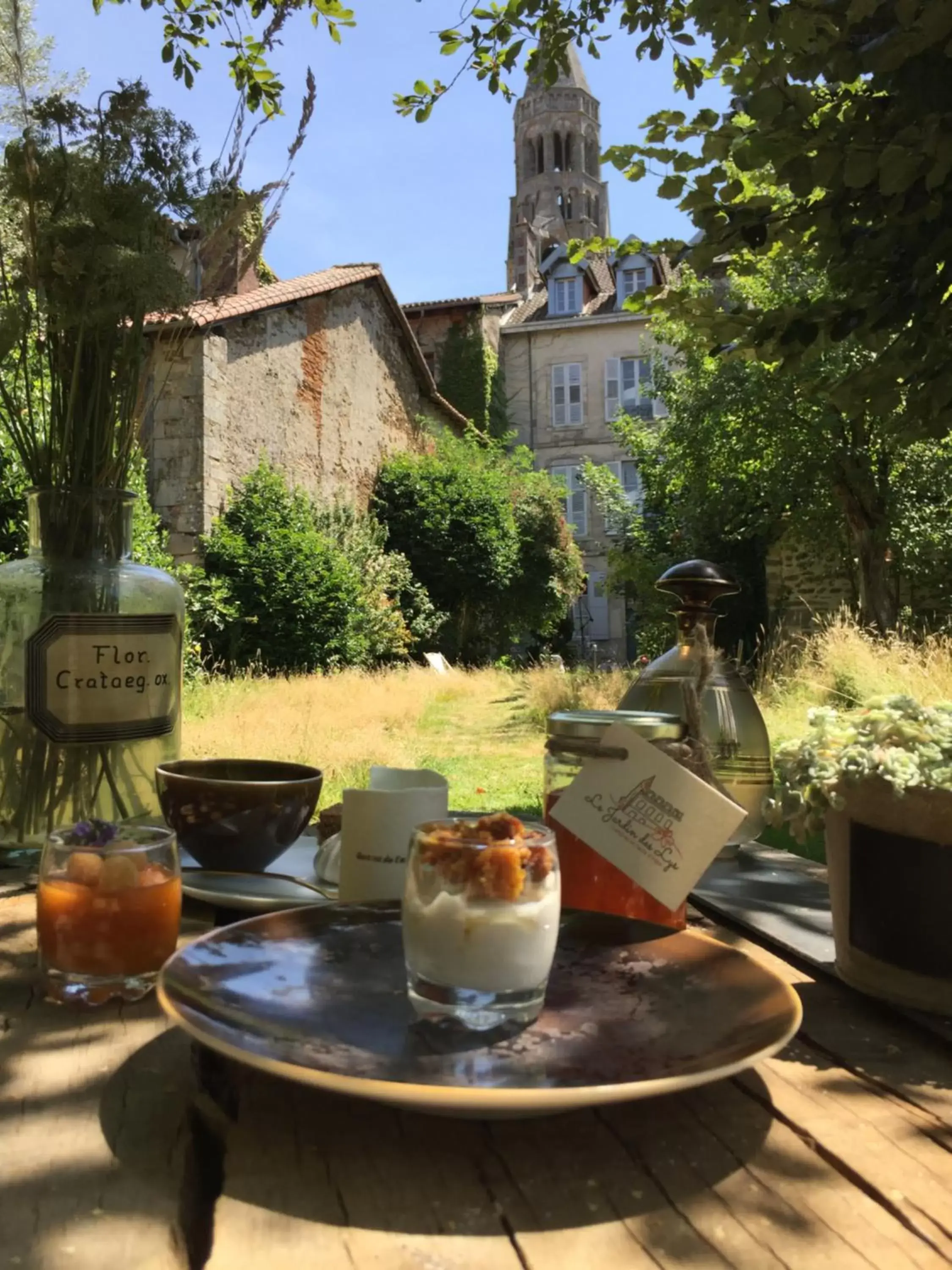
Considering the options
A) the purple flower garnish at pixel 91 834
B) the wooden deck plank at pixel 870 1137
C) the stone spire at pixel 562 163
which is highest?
the stone spire at pixel 562 163

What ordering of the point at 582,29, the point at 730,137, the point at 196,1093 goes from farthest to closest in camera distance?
the point at 582,29 < the point at 730,137 < the point at 196,1093

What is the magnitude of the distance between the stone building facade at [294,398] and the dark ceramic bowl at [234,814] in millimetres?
7555

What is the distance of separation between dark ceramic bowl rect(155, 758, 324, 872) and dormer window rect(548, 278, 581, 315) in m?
25.2

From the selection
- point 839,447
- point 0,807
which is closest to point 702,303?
point 0,807

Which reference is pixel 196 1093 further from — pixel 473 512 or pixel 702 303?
A: pixel 473 512

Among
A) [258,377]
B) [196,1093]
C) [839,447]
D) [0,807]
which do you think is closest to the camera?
[196,1093]

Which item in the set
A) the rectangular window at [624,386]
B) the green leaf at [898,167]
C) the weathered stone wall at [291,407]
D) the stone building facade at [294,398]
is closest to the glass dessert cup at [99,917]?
the green leaf at [898,167]

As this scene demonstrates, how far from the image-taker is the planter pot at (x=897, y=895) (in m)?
0.93

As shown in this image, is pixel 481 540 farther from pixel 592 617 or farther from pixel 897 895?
pixel 897 895

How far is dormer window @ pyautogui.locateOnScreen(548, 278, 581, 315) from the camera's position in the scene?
24.9 metres

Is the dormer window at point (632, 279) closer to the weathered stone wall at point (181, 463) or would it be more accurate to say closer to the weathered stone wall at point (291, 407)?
the weathered stone wall at point (291, 407)

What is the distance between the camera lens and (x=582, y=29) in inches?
143

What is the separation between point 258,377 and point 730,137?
10167 mm

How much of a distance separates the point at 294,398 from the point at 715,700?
12.2m
